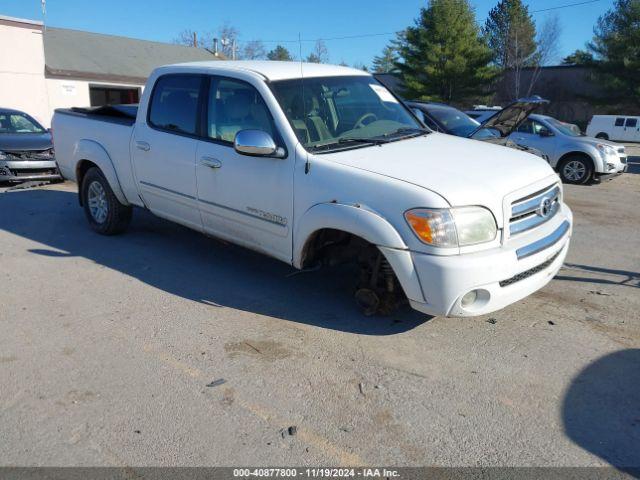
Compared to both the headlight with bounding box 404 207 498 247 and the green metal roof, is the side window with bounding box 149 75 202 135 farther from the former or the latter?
the green metal roof

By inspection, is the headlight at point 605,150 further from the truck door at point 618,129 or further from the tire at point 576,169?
the truck door at point 618,129

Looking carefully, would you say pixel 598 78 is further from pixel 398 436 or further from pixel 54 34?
pixel 398 436

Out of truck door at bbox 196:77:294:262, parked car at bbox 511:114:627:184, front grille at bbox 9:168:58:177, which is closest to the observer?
truck door at bbox 196:77:294:262

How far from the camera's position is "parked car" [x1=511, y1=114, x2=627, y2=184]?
12.0 meters

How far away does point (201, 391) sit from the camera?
340cm

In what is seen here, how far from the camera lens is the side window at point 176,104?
5.22m

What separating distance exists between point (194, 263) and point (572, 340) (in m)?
3.57

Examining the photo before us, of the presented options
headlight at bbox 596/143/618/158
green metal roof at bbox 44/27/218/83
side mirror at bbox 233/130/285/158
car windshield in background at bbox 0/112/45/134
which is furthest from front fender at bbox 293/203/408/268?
green metal roof at bbox 44/27/218/83

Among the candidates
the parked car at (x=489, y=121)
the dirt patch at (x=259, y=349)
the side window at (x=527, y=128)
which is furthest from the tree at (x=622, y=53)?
the dirt patch at (x=259, y=349)

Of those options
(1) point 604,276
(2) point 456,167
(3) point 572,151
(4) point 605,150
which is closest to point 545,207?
(2) point 456,167

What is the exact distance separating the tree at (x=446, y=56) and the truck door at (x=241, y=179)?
39.0 metres

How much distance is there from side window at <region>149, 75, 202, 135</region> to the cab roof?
182 mm

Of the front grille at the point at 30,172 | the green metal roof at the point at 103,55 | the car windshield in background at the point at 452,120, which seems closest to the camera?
the front grille at the point at 30,172

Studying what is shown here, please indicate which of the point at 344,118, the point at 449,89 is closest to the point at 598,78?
Answer: the point at 449,89
